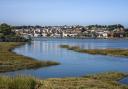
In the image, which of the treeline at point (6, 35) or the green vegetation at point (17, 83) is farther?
the treeline at point (6, 35)

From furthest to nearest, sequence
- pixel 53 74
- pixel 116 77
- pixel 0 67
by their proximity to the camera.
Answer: pixel 0 67
pixel 53 74
pixel 116 77

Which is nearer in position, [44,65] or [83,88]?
[83,88]

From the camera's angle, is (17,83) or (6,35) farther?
(6,35)

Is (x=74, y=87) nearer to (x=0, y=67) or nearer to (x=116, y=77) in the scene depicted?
(x=116, y=77)

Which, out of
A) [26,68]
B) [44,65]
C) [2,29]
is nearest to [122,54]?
[44,65]

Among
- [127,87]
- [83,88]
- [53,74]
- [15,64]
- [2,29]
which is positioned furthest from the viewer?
[2,29]

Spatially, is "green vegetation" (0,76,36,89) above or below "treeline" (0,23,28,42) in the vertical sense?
above

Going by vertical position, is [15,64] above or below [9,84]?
below

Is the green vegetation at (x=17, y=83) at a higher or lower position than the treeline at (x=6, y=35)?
higher

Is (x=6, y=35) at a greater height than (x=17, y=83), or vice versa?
(x=17, y=83)

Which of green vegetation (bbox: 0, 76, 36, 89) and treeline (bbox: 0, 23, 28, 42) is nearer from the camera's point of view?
green vegetation (bbox: 0, 76, 36, 89)

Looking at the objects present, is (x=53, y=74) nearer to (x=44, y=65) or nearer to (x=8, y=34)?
(x=44, y=65)

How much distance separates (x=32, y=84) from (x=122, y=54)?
6345cm

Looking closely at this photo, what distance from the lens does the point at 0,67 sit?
4531 centimetres
